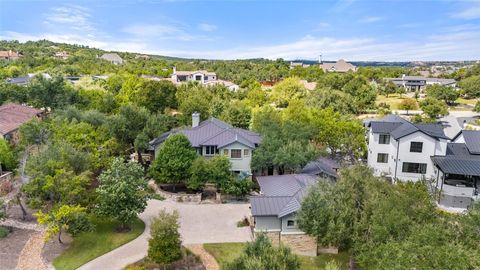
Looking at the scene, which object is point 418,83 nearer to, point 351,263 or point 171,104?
point 171,104

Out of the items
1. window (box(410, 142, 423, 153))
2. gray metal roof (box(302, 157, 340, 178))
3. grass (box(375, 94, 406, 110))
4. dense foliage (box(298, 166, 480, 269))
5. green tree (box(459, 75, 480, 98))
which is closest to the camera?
dense foliage (box(298, 166, 480, 269))

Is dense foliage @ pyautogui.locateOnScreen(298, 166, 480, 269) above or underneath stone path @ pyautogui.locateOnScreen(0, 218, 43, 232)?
above

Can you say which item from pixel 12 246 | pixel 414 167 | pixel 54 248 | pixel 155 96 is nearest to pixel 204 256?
pixel 54 248

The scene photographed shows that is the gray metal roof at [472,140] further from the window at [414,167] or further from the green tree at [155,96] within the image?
the green tree at [155,96]

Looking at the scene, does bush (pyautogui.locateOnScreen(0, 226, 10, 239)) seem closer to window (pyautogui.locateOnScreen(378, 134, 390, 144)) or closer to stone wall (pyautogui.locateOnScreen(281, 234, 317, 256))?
stone wall (pyautogui.locateOnScreen(281, 234, 317, 256))

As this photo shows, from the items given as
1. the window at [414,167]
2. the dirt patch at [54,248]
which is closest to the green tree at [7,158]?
the dirt patch at [54,248]

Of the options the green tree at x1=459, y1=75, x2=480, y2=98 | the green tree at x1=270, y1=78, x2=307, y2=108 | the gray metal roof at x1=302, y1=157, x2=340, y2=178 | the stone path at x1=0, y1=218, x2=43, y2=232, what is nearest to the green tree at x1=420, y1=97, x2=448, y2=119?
the green tree at x1=270, y1=78, x2=307, y2=108

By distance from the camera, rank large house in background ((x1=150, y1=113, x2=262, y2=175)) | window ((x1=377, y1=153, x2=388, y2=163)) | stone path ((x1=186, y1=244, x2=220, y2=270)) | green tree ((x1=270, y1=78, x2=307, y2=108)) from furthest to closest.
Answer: green tree ((x1=270, y1=78, x2=307, y2=108))
window ((x1=377, y1=153, x2=388, y2=163))
large house in background ((x1=150, y1=113, x2=262, y2=175))
stone path ((x1=186, y1=244, x2=220, y2=270))
